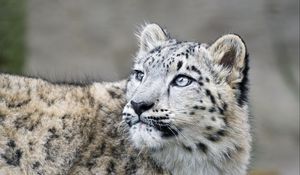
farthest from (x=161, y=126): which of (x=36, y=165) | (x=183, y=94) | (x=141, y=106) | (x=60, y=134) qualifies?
(x=36, y=165)

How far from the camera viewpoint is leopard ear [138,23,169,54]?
30.1ft

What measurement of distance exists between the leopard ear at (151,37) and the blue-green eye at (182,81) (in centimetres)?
73

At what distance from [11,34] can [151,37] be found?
5808 millimetres

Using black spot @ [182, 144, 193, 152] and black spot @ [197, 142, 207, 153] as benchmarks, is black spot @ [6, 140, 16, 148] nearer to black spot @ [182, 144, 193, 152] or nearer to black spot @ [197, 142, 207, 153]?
black spot @ [182, 144, 193, 152]

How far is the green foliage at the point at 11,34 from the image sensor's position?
47.4 feet

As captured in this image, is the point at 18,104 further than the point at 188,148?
Yes

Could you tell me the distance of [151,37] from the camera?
9219 millimetres

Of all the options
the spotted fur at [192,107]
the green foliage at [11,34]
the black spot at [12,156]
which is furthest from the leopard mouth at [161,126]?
the green foliage at [11,34]

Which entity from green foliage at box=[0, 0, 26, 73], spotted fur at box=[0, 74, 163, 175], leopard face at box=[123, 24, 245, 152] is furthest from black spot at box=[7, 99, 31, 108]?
green foliage at box=[0, 0, 26, 73]

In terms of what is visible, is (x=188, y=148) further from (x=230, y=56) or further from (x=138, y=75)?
(x=230, y=56)

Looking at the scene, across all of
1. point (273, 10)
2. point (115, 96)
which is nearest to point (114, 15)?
point (273, 10)

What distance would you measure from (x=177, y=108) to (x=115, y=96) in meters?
1.00

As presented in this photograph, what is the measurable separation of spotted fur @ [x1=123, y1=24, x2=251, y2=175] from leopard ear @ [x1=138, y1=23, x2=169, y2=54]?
0.15 meters

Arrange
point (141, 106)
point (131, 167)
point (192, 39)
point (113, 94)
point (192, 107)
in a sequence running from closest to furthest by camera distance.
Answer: point (141, 106), point (192, 107), point (131, 167), point (113, 94), point (192, 39)
